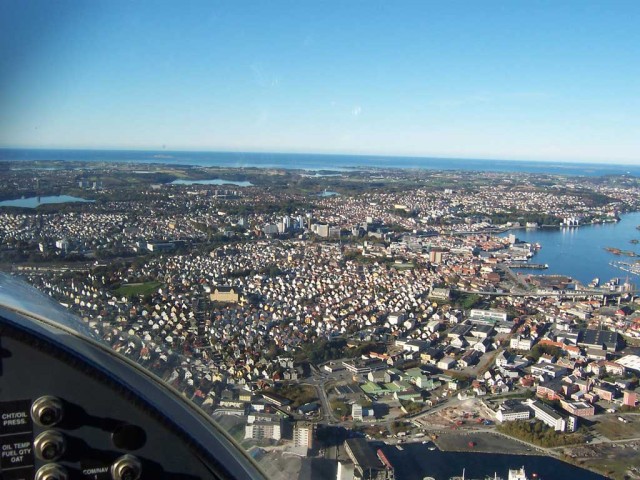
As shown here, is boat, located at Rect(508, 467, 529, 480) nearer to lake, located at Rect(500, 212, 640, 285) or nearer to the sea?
the sea

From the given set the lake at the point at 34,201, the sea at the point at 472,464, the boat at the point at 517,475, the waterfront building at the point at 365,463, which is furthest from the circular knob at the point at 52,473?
the lake at the point at 34,201

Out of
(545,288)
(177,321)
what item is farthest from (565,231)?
(177,321)

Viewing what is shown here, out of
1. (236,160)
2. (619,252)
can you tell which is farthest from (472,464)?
(236,160)

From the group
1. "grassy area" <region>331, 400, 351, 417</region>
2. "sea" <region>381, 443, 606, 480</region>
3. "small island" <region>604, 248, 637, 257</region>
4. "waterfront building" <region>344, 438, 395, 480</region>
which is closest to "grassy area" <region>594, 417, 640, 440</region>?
"sea" <region>381, 443, 606, 480</region>

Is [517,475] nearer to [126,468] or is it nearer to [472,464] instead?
[472,464]

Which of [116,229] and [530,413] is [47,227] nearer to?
[116,229]

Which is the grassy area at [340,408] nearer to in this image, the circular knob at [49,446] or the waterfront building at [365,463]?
the waterfront building at [365,463]

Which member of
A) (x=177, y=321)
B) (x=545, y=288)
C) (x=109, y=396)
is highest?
(x=109, y=396)
